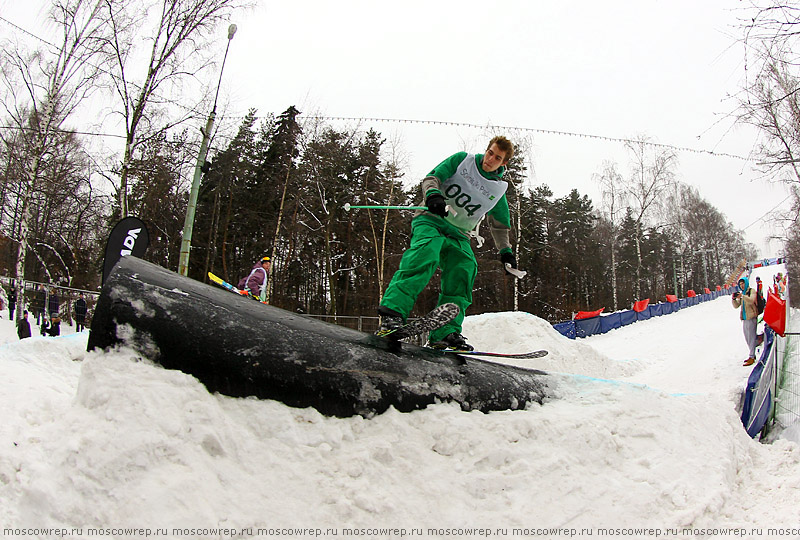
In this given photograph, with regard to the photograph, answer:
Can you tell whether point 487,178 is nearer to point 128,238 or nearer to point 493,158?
point 493,158

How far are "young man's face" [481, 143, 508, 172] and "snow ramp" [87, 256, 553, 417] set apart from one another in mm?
1493

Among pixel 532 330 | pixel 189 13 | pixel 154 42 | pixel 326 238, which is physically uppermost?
pixel 189 13

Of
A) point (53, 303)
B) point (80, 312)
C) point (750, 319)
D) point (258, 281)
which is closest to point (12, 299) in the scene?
point (53, 303)

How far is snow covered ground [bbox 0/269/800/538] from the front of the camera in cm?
132

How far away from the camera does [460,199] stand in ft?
10.1

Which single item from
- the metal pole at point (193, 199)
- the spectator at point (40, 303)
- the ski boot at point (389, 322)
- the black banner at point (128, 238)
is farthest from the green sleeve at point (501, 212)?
the spectator at point (40, 303)

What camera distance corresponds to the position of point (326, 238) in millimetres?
20141

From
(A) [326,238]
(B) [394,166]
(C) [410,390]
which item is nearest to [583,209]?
(B) [394,166]

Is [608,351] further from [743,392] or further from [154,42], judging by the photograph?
[154,42]

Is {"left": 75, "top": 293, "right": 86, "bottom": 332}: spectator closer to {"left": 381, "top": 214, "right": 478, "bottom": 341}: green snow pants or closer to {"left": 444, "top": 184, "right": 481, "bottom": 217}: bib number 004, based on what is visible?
{"left": 381, "top": 214, "right": 478, "bottom": 341}: green snow pants

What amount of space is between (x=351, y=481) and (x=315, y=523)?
19 centimetres

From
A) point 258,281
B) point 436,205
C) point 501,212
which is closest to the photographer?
point 436,205

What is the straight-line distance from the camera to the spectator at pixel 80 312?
9281mm

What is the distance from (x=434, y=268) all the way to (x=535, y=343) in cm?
551
